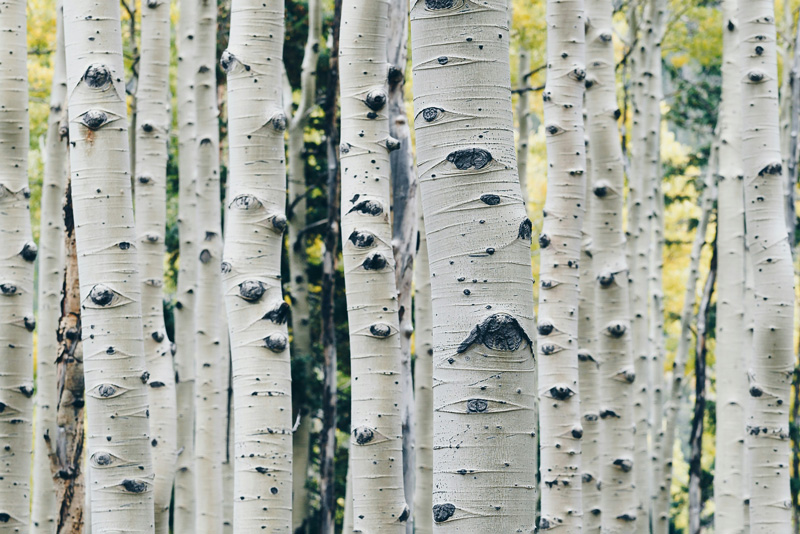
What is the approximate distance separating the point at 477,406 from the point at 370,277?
150 cm

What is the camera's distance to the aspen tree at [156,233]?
13.3 ft

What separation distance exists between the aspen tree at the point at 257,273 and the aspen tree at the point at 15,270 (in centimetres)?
124

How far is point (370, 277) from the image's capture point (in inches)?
116

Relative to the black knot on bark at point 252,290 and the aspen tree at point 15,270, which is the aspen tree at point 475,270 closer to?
the black knot on bark at point 252,290

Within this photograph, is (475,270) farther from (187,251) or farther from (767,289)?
(187,251)

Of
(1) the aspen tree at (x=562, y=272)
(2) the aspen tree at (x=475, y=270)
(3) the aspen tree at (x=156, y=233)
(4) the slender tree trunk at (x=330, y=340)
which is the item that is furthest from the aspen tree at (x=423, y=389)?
(2) the aspen tree at (x=475, y=270)

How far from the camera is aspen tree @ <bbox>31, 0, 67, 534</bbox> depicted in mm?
5055

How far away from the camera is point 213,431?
16.4 feet

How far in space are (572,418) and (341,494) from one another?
6.05m

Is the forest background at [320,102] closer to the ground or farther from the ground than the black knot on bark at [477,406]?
farther from the ground

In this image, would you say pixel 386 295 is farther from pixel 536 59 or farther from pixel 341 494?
pixel 536 59

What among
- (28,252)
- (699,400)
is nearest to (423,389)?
(699,400)

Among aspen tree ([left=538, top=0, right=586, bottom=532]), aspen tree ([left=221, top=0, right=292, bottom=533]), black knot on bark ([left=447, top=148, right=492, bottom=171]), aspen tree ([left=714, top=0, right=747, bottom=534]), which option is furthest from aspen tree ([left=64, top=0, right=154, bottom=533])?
aspen tree ([left=714, top=0, right=747, bottom=534])

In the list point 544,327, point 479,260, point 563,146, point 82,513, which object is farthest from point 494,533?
point 82,513
